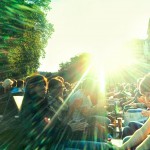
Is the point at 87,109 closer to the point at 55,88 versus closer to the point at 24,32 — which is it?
the point at 55,88

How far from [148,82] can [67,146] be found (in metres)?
2.03

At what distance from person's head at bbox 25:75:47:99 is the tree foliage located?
27155 millimetres

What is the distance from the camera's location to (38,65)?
1515 inches

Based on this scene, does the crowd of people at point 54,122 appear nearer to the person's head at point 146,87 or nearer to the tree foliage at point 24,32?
the person's head at point 146,87

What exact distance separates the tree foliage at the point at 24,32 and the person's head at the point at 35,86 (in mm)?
27155

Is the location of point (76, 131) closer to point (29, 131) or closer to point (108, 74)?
point (29, 131)

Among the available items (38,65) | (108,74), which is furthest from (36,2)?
(108,74)

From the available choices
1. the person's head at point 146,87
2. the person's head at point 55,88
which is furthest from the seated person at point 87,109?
the person's head at point 146,87

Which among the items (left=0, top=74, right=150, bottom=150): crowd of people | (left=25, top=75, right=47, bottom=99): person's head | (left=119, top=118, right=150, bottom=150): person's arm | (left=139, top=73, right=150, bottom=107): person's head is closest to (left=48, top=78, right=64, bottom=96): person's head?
(left=0, top=74, right=150, bottom=150): crowd of people

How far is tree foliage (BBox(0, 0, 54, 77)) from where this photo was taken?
32875 mm

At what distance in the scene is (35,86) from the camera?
503 centimetres

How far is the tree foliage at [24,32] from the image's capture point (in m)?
32.9

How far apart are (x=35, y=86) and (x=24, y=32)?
30.7 metres

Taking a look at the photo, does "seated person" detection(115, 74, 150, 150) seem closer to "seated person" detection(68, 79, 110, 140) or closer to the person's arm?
the person's arm
